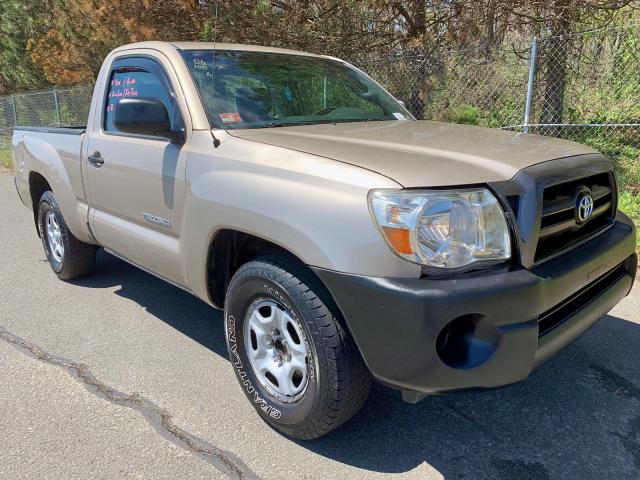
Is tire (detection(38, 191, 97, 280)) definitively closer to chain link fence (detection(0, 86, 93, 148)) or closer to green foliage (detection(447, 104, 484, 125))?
green foliage (detection(447, 104, 484, 125))

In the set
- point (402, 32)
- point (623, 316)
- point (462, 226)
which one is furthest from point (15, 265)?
point (402, 32)

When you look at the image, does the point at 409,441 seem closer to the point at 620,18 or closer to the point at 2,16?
the point at 620,18

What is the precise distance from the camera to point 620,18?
7.30m

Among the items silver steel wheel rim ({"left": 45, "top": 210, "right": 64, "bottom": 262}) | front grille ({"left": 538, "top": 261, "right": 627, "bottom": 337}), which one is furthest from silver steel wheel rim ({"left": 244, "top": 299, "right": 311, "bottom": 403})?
silver steel wheel rim ({"left": 45, "top": 210, "right": 64, "bottom": 262})

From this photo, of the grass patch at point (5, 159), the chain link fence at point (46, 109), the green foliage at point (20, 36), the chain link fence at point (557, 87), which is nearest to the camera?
the chain link fence at point (557, 87)

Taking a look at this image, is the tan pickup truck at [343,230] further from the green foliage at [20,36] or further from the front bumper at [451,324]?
the green foliage at [20,36]

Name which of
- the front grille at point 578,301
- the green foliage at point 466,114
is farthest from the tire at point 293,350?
the green foliage at point 466,114

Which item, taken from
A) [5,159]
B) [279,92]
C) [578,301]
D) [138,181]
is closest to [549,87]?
[279,92]

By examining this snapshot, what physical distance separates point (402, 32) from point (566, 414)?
674cm

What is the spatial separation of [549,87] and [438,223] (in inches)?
231

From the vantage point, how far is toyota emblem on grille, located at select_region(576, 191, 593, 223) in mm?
2498

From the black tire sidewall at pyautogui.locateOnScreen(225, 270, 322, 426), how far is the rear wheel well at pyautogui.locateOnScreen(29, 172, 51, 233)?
3.17 meters

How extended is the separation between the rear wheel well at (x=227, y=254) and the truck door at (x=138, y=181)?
9.6 inches

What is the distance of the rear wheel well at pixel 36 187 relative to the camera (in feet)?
16.6
